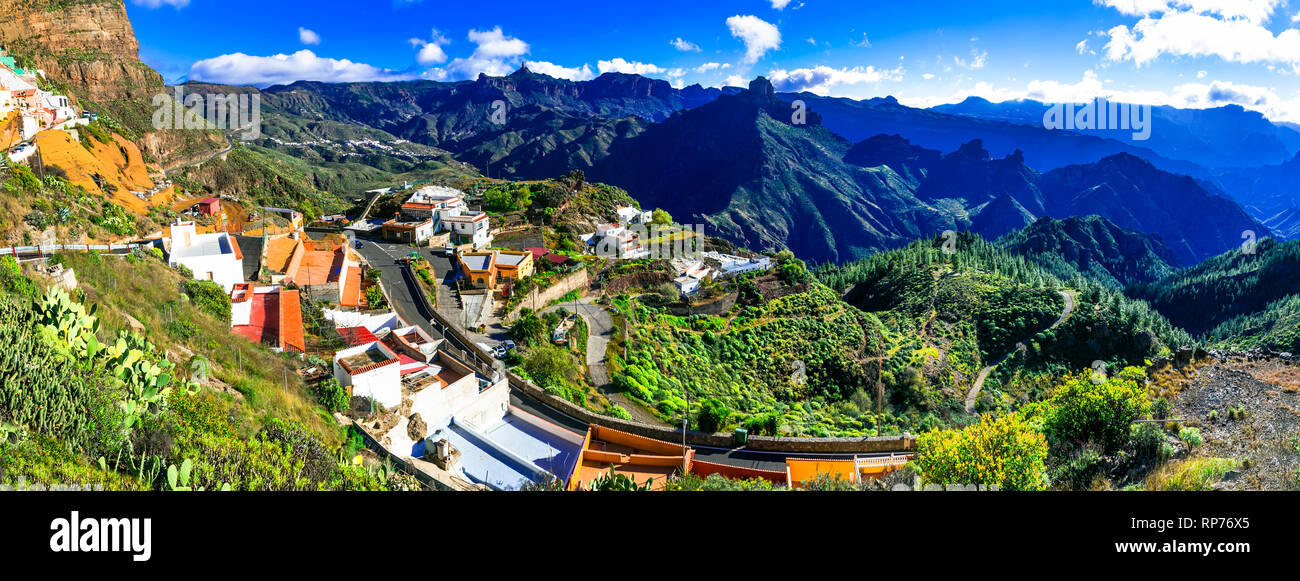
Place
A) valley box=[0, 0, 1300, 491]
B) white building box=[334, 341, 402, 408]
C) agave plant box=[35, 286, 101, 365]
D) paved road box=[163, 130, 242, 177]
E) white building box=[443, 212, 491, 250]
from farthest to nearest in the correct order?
1. paved road box=[163, 130, 242, 177]
2. white building box=[443, 212, 491, 250]
3. white building box=[334, 341, 402, 408]
4. valley box=[0, 0, 1300, 491]
5. agave plant box=[35, 286, 101, 365]

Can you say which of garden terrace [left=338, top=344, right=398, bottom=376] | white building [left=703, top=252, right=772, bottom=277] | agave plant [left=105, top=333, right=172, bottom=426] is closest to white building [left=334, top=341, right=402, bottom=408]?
garden terrace [left=338, top=344, right=398, bottom=376]

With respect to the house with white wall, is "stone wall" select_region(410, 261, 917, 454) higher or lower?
lower

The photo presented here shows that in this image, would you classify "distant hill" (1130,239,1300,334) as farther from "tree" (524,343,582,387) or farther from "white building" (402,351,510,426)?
"white building" (402,351,510,426)

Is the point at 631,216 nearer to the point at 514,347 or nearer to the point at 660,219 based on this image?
the point at 660,219

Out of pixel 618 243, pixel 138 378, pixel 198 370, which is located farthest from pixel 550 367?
pixel 618 243

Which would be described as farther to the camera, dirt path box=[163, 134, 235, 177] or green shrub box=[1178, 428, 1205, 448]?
dirt path box=[163, 134, 235, 177]
